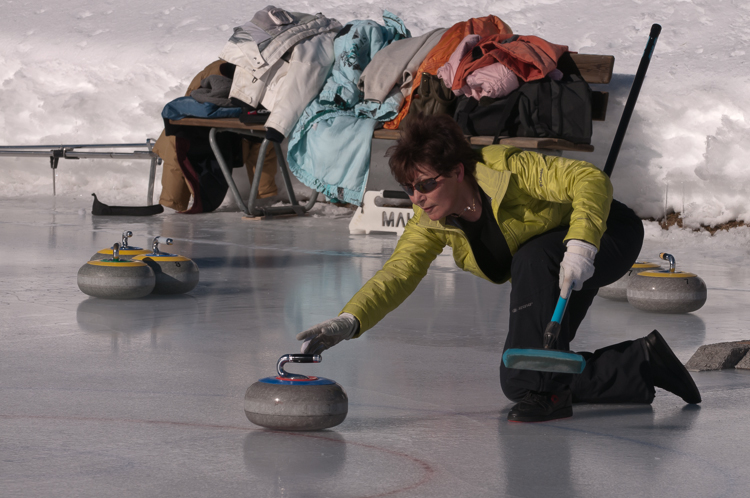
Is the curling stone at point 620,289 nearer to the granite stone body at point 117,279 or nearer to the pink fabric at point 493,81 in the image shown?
the granite stone body at point 117,279

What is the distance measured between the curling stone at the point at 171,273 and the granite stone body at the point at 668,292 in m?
1.94

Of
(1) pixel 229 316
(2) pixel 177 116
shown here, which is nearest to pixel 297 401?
(1) pixel 229 316

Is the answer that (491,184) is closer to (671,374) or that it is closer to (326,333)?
(326,333)

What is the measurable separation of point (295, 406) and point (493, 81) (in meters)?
4.92

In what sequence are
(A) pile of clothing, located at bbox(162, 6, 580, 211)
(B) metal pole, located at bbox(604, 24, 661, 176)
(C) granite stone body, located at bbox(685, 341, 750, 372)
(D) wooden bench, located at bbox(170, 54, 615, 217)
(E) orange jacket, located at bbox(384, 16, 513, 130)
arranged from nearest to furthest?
(C) granite stone body, located at bbox(685, 341, 750, 372)
(B) metal pole, located at bbox(604, 24, 661, 176)
(D) wooden bench, located at bbox(170, 54, 615, 217)
(A) pile of clothing, located at bbox(162, 6, 580, 211)
(E) orange jacket, located at bbox(384, 16, 513, 130)

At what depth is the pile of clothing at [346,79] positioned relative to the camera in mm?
7133

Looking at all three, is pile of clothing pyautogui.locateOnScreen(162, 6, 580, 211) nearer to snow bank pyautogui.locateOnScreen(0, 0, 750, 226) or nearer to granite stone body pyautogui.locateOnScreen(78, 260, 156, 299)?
snow bank pyautogui.locateOnScreen(0, 0, 750, 226)

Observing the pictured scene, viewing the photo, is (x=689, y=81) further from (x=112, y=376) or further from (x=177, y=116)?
(x=112, y=376)

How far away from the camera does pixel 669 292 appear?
425 cm

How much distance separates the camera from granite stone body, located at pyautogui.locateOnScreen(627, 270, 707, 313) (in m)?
Result: 4.25

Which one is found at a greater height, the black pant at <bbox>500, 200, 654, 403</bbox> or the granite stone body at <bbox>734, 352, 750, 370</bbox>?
the black pant at <bbox>500, 200, 654, 403</bbox>

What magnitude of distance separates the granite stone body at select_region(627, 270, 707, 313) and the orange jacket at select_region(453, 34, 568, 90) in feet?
9.51

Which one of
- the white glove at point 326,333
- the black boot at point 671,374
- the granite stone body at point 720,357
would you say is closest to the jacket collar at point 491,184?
the white glove at point 326,333

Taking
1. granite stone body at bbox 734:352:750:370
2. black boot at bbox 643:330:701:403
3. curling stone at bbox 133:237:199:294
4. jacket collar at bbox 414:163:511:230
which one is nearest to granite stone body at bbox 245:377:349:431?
jacket collar at bbox 414:163:511:230
